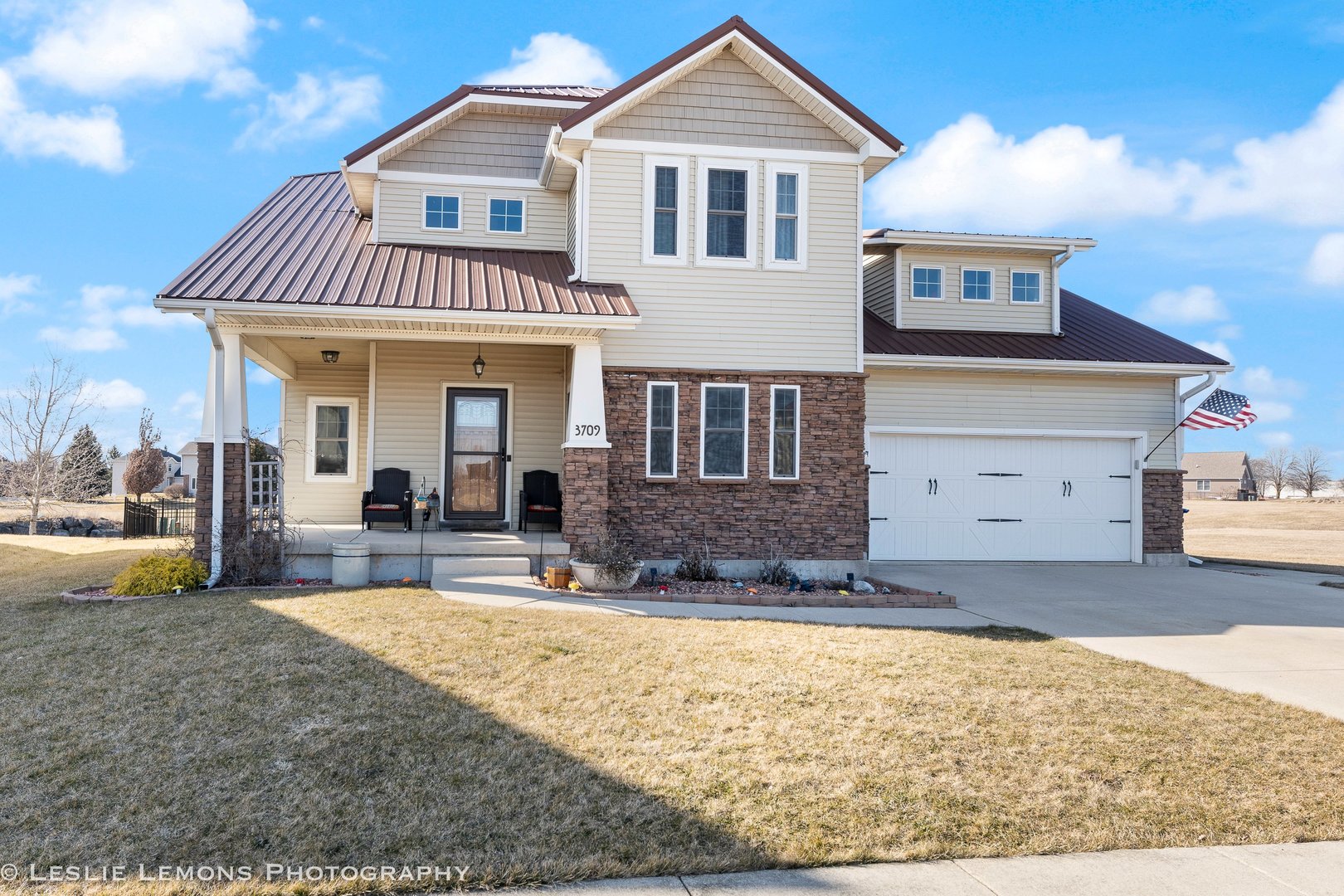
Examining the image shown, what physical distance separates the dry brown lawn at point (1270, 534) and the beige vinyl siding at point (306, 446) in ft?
53.9

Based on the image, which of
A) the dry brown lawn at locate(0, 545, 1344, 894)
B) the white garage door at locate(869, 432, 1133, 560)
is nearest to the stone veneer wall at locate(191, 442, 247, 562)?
the dry brown lawn at locate(0, 545, 1344, 894)

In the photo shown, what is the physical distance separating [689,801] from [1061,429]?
12.3 meters

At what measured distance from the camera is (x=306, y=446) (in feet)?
48.0

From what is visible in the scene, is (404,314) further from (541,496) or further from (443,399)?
(541,496)

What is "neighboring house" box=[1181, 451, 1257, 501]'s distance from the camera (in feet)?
231

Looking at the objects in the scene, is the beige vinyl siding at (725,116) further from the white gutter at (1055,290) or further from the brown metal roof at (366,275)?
the white gutter at (1055,290)

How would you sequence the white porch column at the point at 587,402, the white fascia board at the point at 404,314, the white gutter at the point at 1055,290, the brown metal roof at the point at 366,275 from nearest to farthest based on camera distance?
the white fascia board at the point at 404,314, the brown metal roof at the point at 366,275, the white porch column at the point at 587,402, the white gutter at the point at 1055,290

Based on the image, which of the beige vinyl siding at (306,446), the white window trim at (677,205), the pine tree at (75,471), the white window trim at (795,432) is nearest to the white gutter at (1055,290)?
the white window trim at (795,432)

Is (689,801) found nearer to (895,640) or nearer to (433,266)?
(895,640)

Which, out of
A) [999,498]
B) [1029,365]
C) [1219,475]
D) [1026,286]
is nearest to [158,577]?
[999,498]

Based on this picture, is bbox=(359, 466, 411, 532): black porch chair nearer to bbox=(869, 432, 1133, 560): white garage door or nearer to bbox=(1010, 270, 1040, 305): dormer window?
bbox=(869, 432, 1133, 560): white garage door

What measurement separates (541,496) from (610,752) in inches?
351

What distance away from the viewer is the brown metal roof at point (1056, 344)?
1459 centimetres

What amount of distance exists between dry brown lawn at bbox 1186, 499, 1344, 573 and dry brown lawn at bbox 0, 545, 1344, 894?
13.1m
